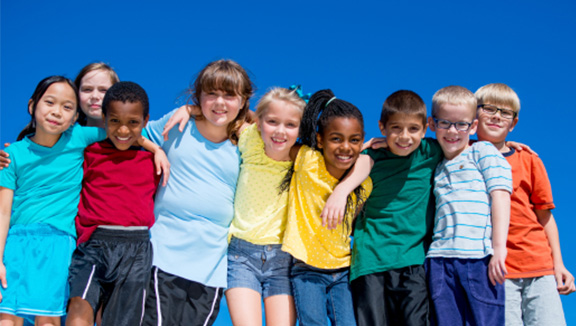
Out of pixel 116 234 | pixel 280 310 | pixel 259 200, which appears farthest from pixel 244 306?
pixel 116 234

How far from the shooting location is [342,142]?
429 cm

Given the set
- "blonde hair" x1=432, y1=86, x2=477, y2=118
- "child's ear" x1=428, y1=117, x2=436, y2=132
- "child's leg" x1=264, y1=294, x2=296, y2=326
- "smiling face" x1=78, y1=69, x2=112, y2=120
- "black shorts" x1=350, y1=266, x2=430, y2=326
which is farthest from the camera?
"smiling face" x1=78, y1=69, x2=112, y2=120

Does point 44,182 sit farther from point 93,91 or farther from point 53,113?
point 93,91

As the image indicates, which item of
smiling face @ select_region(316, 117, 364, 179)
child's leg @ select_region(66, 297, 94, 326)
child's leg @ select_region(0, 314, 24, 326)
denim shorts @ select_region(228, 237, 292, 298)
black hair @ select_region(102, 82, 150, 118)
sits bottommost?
child's leg @ select_region(0, 314, 24, 326)

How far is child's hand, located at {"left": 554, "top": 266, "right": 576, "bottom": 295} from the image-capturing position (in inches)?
180

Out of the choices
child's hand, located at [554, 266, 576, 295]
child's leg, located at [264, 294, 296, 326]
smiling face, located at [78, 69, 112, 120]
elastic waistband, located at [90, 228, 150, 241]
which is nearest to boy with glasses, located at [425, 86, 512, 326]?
child's hand, located at [554, 266, 576, 295]

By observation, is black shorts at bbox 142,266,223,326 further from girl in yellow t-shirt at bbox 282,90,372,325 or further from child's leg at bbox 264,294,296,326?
girl in yellow t-shirt at bbox 282,90,372,325

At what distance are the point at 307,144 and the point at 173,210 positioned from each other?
1.32m

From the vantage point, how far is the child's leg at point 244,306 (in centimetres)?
411

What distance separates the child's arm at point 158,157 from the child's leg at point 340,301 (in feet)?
5.43

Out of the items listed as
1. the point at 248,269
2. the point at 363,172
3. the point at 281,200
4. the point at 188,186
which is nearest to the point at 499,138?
the point at 363,172

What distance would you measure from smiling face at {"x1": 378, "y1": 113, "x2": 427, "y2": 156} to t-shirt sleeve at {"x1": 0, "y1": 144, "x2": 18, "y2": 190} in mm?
3128

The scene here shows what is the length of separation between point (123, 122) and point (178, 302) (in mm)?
1562

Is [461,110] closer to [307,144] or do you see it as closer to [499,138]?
[499,138]
